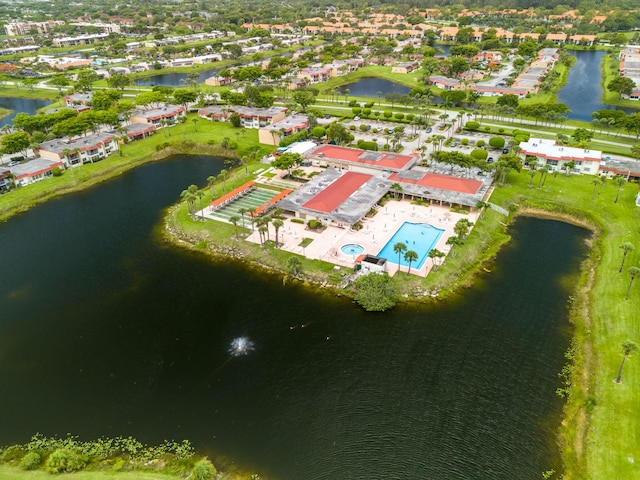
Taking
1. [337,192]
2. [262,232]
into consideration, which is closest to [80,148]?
[262,232]

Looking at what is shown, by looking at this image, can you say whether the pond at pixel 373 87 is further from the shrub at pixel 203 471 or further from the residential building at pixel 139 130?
the shrub at pixel 203 471

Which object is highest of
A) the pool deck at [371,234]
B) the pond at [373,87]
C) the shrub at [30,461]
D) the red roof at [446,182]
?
the red roof at [446,182]

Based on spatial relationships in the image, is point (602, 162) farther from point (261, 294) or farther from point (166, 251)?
point (166, 251)

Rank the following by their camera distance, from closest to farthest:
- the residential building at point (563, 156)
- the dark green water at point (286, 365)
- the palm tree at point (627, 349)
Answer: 1. the dark green water at point (286, 365)
2. the palm tree at point (627, 349)
3. the residential building at point (563, 156)

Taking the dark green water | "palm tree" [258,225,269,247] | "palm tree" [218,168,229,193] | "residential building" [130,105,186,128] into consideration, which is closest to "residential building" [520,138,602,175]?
the dark green water

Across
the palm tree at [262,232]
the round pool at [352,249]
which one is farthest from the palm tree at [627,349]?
the palm tree at [262,232]

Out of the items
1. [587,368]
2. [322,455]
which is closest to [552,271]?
[587,368]
